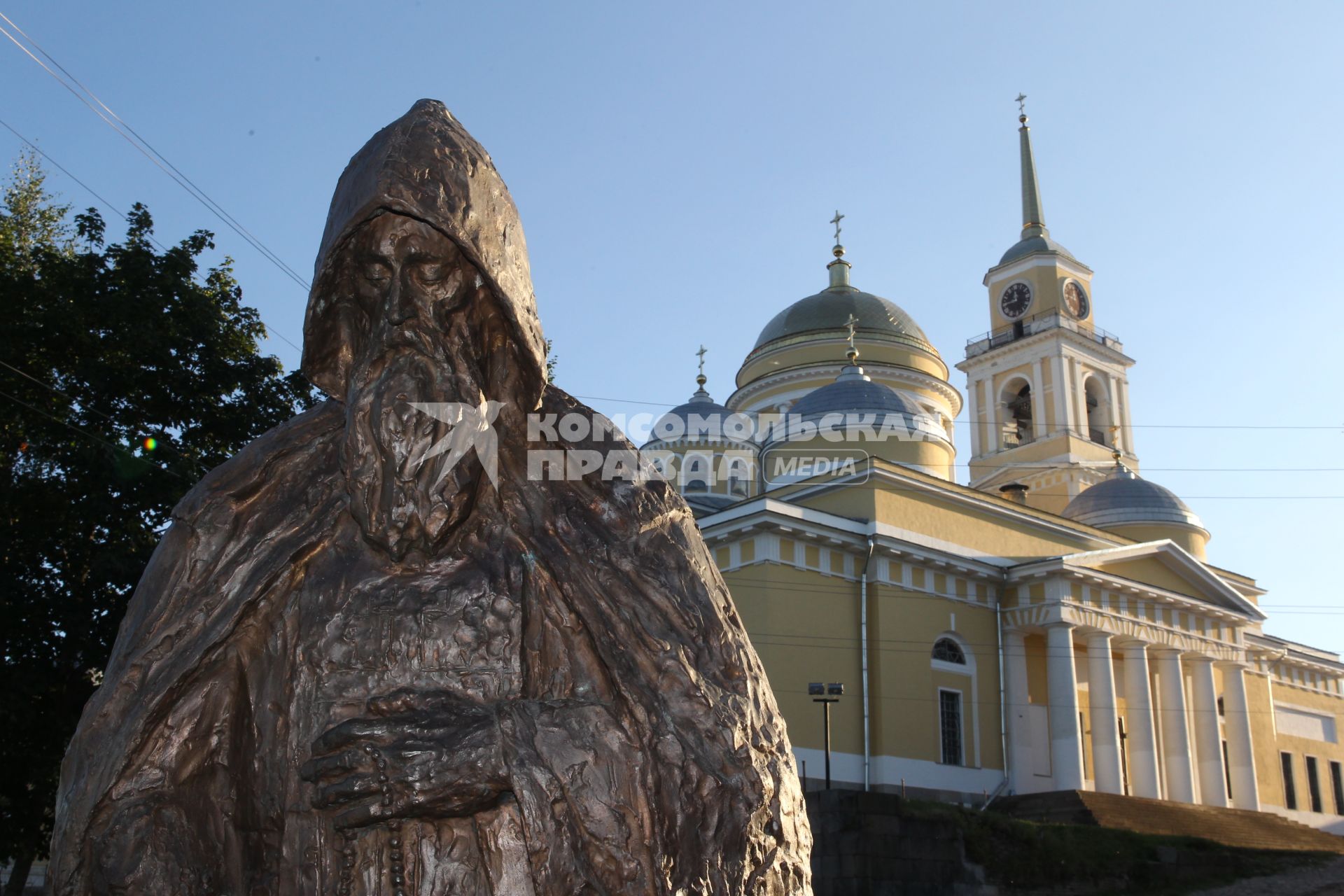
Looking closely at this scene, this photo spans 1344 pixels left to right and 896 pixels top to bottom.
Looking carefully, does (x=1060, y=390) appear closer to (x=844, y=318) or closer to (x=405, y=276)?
(x=844, y=318)

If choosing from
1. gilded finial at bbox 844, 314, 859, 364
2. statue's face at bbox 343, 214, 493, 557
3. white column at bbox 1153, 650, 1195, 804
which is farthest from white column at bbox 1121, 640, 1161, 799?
statue's face at bbox 343, 214, 493, 557

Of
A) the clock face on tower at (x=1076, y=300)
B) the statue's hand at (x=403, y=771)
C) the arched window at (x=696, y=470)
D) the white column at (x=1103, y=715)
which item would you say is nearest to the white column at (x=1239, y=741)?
the white column at (x=1103, y=715)

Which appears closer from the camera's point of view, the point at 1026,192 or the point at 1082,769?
the point at 1082,769

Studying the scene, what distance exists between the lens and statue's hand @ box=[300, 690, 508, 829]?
2.11 meters

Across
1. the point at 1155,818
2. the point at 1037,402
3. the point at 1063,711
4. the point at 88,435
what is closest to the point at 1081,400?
the point at 1037,402

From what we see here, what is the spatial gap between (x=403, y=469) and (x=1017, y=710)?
26240mm

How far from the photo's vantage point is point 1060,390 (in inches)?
1624

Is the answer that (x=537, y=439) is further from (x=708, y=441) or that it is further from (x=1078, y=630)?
(x=708, y=441)

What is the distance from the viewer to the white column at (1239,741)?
99.2 ft

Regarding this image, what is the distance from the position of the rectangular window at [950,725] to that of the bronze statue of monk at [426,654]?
24037mm

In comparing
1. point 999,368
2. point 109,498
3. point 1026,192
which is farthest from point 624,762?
point 1026,192

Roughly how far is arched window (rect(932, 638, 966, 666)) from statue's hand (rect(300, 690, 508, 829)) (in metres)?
24.9

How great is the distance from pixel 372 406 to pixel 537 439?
354 mm

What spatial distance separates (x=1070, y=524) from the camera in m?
30.3
